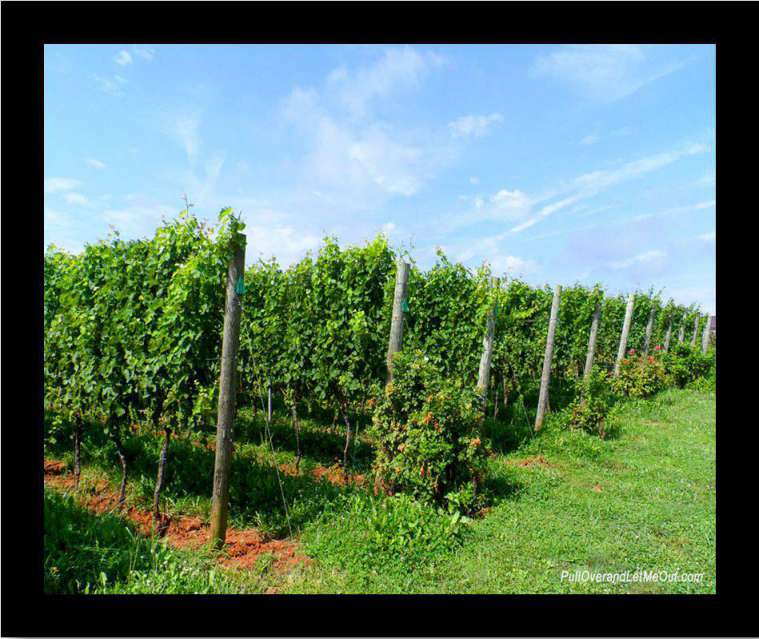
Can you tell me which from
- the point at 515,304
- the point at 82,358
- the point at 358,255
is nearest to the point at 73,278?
the point at 82,358

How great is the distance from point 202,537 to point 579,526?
13.5 feet

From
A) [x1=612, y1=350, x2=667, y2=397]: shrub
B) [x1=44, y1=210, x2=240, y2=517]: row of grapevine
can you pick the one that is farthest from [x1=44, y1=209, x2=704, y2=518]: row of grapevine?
[x1=612, y1=350, x2=667, y2=397]: shrub

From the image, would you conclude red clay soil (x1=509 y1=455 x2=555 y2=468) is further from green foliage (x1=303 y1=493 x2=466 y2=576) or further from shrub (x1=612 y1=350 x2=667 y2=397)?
shrub (x1=612 y1=350 x2=667 y2=397)

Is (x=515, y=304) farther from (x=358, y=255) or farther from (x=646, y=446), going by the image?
(x=358, y=255)

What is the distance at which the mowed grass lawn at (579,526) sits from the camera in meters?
3.46

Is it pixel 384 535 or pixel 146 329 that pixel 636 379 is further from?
pixel 146 329

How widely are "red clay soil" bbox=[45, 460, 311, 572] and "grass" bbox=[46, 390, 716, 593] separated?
0.58ft

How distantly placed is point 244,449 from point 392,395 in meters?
3.11

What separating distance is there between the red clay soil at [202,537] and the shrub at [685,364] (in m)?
13.6

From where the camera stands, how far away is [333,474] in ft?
20.7

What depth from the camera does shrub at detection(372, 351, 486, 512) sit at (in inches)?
192

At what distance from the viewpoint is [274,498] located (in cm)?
504

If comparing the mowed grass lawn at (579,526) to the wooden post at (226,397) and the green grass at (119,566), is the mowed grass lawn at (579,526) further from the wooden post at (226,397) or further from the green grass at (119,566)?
the wooden post at (226,397)

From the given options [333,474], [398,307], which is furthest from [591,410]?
[333,474]
